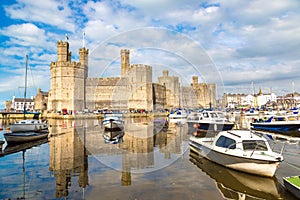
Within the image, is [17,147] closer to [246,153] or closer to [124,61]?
[246,153]

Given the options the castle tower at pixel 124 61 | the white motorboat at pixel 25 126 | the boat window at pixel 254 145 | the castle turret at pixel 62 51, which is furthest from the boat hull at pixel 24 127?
the castle tower at pixel 124 61

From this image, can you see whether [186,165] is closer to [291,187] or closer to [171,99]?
[291,187]

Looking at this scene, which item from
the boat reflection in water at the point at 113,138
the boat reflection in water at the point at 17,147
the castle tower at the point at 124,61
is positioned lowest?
the boat reflection in water at the point at 17,147

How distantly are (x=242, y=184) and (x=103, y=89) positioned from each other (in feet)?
179

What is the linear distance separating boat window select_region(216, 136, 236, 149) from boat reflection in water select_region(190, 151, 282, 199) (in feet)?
2.37

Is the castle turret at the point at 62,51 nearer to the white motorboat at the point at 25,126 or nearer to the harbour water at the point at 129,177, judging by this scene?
the white motorboat at the point at 25,126

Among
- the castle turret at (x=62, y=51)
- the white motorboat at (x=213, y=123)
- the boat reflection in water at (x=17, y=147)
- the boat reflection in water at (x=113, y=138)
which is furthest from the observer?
the castle turret at (x=62, y=51)

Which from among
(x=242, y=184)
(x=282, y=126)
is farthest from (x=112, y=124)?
(x=242, y=184)

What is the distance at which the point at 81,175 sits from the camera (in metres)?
6.57

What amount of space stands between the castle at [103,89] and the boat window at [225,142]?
42056 mm

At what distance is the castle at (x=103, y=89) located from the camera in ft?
155

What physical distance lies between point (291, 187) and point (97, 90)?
5487 centimetres

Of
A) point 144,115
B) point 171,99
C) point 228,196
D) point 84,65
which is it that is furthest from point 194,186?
point 171,99

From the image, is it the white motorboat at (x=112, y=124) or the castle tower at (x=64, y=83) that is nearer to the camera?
the white motorboat at (x=112, y=124)
